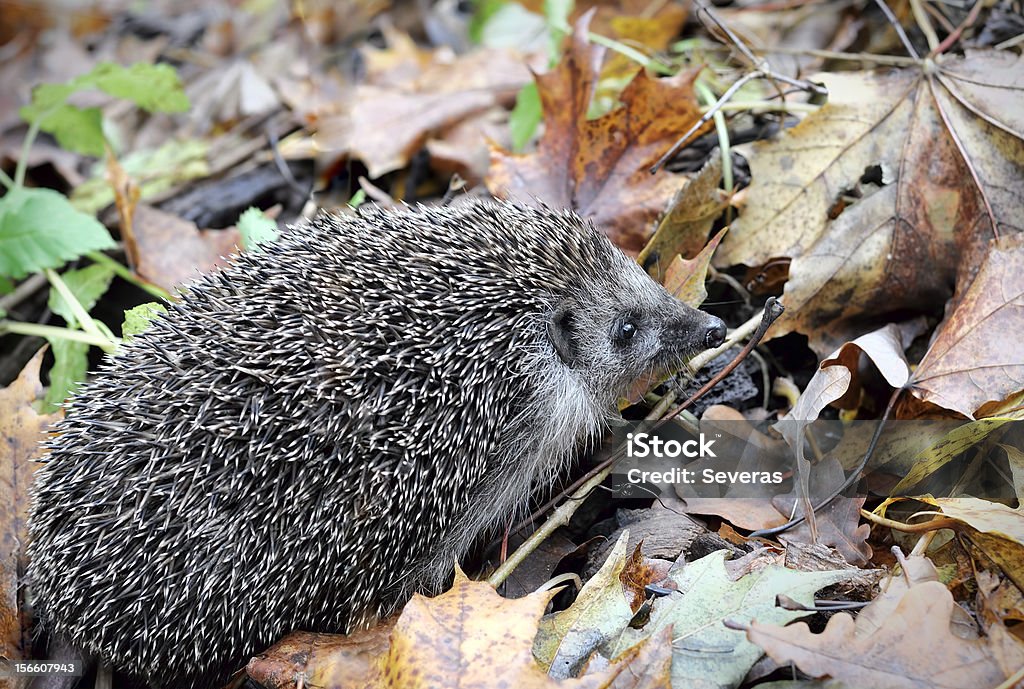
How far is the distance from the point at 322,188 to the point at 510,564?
3543 mm

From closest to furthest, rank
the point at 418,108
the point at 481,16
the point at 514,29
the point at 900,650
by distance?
the point at 900,650
the point at 418,108
the point at 514,29
the point at 481,16

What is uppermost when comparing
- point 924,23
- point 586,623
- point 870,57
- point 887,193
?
point 924,23

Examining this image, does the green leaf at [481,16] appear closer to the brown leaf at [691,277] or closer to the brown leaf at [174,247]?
the brown leaf at [174,247]

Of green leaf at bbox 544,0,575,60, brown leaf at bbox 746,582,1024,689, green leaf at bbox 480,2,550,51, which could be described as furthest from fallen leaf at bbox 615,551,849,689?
green leaf at bbox 480,2,550,51

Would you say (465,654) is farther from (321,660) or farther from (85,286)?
(85,286)

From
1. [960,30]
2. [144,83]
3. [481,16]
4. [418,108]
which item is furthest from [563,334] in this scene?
[481,16]

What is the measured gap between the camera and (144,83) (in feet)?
19.6

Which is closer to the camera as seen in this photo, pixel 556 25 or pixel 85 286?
pixel 85 286

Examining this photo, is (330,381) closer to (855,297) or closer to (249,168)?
(855,297)

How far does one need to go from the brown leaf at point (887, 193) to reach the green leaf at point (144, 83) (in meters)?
3.86

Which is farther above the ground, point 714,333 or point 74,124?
point 714,333

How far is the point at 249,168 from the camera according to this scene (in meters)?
6.73

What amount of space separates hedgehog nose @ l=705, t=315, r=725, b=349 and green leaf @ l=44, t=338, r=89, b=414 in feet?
11.2

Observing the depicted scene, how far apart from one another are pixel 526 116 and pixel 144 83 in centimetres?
255
